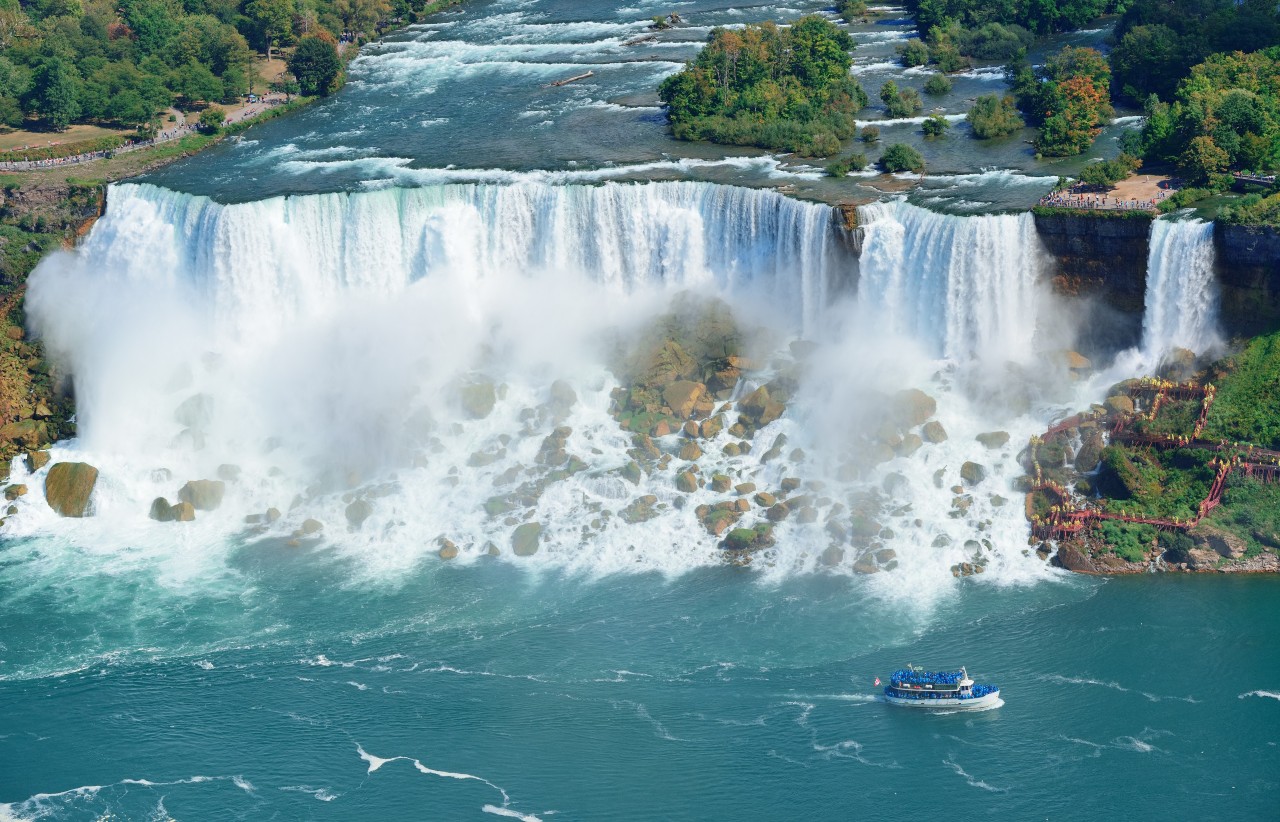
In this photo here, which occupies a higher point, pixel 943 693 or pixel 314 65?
pixel 314 65

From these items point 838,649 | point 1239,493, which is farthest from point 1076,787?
point 1239,493

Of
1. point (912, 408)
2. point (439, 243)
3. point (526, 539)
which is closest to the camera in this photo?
point (526, 539)

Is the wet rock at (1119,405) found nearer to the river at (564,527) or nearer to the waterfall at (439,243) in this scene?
the river at (564,527)

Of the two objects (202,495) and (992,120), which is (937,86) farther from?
(202,495)

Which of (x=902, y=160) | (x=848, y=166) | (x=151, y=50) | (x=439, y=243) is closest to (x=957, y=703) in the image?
(x=848, y=166)

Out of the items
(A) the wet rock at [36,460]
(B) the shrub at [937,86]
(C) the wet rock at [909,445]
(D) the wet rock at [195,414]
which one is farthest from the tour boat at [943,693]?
(B) the shrub at [937,86]

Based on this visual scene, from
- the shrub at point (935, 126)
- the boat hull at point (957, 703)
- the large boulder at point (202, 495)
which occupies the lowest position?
the boat hull at point (957, 703)

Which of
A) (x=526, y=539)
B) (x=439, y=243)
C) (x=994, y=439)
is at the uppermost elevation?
(x=439, y=243)
